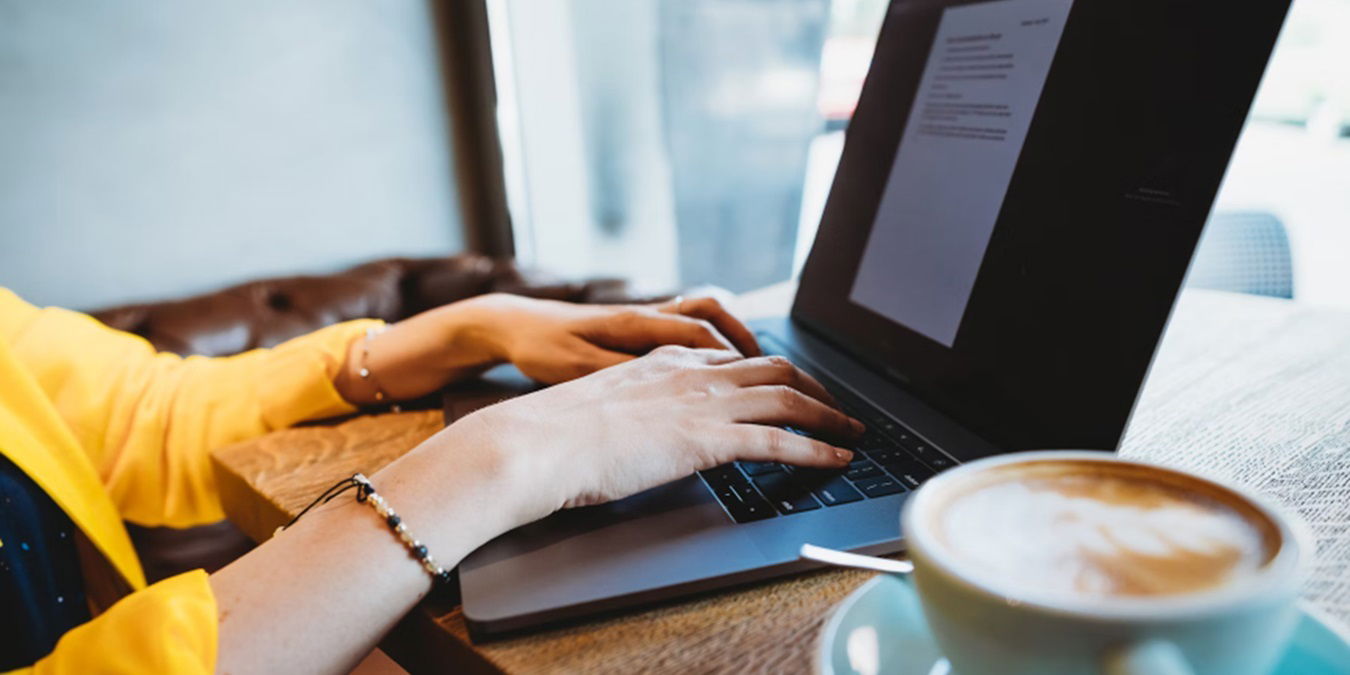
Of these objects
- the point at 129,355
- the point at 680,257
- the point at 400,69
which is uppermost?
the point at 400,69

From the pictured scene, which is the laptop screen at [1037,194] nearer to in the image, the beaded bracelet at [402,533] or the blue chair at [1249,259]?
the beaded bracelet at [402,533]

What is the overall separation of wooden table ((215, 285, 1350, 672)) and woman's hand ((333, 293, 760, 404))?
0.04m

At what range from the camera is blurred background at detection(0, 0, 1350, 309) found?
55.6 inches

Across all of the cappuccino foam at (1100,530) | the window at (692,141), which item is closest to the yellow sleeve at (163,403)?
the cappuccino foam at (1100,530)

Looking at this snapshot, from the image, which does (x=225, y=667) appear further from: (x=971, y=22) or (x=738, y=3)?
(x=738, y=3)

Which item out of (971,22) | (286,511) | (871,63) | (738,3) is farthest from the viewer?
(738,3)

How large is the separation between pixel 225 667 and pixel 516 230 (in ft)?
5.70

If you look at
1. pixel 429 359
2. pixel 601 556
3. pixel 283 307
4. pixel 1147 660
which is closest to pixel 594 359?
pixel 429 359

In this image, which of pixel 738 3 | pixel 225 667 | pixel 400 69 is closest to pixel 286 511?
pixel 225 667

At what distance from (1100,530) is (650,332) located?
419 mm

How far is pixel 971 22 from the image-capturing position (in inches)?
25.2

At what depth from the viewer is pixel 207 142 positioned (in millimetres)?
1564

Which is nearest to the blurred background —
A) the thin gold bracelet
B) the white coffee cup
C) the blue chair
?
the blue chair

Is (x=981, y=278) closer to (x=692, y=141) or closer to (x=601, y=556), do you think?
(x=601, y=556)
